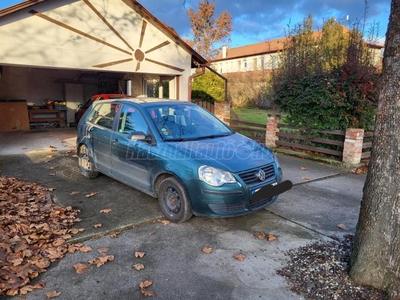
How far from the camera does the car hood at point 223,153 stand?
3.66 meters

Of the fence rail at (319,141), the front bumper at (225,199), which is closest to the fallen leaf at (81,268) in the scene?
the front bumper at (225,199)

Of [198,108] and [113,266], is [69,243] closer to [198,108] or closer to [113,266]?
[113,266]

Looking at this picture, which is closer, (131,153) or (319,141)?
(131,153)

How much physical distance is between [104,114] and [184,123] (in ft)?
5.67

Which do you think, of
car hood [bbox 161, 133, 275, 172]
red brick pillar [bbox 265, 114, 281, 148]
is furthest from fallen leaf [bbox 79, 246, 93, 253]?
red brick pillar [bbox 265, 114, 281, 148]

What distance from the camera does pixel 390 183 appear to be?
2438mm

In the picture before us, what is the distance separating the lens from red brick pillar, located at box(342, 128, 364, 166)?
22.7ft

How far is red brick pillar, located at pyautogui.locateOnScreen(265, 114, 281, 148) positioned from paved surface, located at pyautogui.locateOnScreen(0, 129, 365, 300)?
274 centimetres

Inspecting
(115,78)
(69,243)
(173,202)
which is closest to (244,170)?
(173,202)

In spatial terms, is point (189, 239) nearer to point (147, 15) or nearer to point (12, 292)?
point (12, 292)

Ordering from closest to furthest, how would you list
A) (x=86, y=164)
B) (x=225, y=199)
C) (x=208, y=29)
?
(x=225, y=199) < (x=86, y=164) < (x=208, y=29)

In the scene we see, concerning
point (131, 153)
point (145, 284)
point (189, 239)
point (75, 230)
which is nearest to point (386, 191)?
point (189, 239)

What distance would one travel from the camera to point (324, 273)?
2855 millimetres

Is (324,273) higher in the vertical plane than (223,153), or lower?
lower
